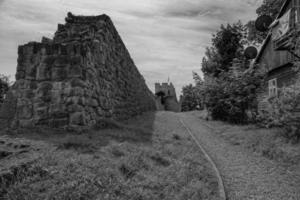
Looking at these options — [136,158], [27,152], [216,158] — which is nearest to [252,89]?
[216,158]

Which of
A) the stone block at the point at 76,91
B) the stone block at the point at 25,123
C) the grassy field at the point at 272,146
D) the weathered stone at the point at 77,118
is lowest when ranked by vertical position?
the grassy field at the point at 272,146

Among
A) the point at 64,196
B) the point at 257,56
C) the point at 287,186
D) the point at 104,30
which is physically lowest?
the point at 287,186

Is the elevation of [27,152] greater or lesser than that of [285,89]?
lesser

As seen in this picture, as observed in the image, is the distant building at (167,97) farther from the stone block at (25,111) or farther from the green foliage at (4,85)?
the stone block at (25,111)

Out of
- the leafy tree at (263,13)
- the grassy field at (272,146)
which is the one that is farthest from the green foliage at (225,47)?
the grassy field at (272,146)

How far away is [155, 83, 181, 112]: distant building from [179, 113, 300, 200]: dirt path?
129ft

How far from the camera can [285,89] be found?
7.36 m

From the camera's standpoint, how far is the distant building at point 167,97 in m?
47.8

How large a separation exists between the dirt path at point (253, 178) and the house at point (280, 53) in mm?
3940

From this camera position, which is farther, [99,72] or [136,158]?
[99,72]

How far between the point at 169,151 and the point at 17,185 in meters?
3.60

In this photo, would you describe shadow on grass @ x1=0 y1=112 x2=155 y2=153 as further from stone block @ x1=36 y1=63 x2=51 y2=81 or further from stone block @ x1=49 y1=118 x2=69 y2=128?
stone block @ x1=36 y1=63 x2=51 y2=81

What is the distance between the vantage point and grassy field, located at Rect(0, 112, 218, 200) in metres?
2.64

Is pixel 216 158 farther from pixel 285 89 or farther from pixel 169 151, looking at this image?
pixel 285 89
